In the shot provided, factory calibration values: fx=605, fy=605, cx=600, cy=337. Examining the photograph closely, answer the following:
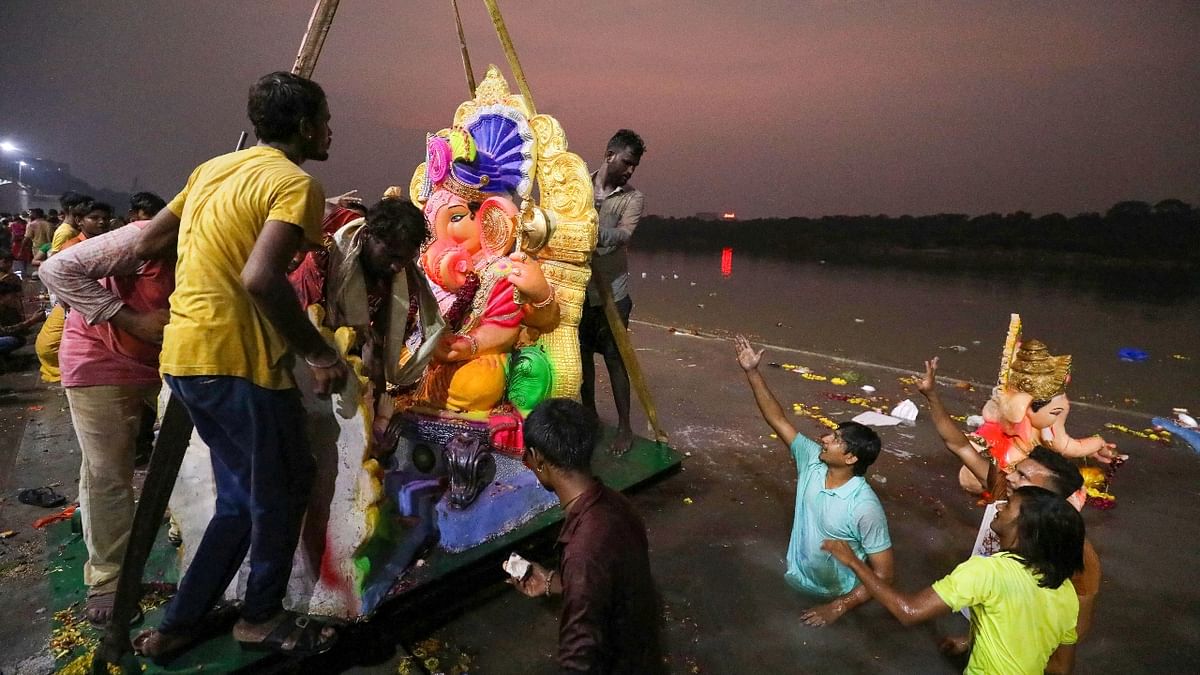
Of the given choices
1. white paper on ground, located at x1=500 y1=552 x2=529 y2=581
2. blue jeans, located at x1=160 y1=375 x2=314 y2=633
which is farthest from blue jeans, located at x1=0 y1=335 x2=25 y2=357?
white paper on ground, located at x1=500 y1=552 x2=529 y2=581

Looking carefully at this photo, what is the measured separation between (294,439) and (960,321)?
1385 centimetres

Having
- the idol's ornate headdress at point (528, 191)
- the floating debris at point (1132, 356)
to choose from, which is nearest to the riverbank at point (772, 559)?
the idol's ornate headdress at point (528, 191)

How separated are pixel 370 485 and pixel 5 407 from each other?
5.49m

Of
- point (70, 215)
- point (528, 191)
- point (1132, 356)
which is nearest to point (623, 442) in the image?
point (528, 191)

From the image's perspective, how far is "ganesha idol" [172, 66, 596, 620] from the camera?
2.46 meters

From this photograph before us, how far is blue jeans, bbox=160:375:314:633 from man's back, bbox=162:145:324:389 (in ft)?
0.29

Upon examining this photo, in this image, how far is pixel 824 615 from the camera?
9.44ft

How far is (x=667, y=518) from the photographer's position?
153 inches

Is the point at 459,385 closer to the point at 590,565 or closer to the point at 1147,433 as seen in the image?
the point at 590,565

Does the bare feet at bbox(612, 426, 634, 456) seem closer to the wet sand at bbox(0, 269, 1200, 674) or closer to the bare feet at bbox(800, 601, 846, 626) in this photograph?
the wet sand at bbox(0, 269, 1200, 674)

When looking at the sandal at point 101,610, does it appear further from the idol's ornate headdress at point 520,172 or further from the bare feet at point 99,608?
the idol's ornate headdress at point 520,172

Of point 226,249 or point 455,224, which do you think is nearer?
point 226,249

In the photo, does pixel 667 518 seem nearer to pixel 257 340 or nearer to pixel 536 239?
pixel 536 239

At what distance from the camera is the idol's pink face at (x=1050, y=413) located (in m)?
3.75
